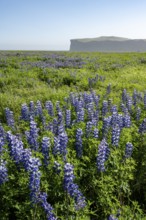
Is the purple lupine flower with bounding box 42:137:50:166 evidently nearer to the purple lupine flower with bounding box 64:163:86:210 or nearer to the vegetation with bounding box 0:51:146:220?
the vegetation with bounding box 0:51:146:220

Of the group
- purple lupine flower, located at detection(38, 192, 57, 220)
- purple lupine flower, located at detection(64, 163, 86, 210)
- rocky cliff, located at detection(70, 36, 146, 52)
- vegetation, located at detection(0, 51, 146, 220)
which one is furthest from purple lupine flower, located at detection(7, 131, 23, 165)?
rocky cliff, located at detection(70, 36, 146, 52)

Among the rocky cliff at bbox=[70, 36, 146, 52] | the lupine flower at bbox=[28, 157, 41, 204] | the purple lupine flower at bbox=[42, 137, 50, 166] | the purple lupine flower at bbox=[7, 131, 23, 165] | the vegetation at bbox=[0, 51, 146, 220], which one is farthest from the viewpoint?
the rocky cliff at bbox=[70, 36, 146, 52]

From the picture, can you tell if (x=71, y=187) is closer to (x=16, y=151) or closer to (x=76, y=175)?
(x=76, y=175)

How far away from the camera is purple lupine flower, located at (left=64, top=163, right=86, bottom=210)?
3129 mm

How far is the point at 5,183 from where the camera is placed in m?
3.53

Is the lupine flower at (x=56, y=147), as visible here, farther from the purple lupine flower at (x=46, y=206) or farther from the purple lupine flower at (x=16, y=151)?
the purple lupine flower at (x=46, y=206)

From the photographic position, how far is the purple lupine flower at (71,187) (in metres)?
3.13

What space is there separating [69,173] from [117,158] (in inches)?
42.7

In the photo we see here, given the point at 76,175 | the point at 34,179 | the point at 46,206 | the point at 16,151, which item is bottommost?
the point at 46,206

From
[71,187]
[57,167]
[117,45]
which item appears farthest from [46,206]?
[117,45]

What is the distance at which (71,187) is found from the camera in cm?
324

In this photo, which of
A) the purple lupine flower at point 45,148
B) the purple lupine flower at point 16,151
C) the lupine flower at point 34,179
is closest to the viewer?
the lupine flower at point 34,179

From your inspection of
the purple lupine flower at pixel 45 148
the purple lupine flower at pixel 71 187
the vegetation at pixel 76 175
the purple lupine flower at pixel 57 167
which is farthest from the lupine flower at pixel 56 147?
the purple lupine flower at pixel 71 187

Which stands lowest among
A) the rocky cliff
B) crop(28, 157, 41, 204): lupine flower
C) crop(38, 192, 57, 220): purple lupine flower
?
crop(38, 192, 57, 220): purple lupine flower
